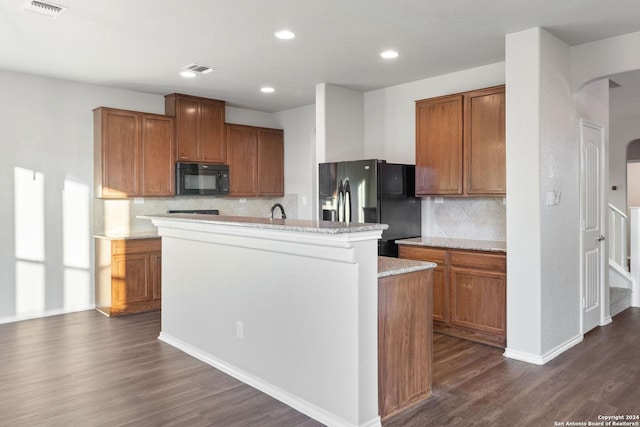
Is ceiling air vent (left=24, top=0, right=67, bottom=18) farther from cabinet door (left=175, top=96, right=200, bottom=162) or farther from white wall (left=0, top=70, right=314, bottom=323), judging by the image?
cabinet door (left=175, top=96, right=200, bottom=162)

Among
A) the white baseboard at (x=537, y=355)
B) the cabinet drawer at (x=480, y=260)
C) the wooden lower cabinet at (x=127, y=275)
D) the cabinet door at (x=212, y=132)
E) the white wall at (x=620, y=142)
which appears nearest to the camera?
the white baseboard at (x=537, y=355)

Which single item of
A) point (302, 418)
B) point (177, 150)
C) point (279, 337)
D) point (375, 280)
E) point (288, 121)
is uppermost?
point (288, 121)

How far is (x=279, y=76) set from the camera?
16.5 feet

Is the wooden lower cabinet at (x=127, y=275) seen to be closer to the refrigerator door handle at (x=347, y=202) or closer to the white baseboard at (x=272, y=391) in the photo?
the white baseboard at (x=272, y=391)

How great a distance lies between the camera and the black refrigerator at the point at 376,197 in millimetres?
4672

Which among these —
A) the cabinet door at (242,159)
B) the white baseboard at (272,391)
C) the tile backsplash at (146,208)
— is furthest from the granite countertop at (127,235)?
the white baseboard at (272,391)

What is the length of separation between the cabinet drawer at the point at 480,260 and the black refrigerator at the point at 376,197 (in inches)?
28.3

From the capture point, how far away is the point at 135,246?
17.1 ft

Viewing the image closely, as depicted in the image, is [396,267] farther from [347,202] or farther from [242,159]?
[242,159]

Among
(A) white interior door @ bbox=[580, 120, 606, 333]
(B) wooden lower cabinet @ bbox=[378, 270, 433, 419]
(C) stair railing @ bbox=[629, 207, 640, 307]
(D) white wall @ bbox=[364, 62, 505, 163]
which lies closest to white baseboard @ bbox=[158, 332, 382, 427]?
(B) wooden lower cabinet @ bbox=[378, 270, 433, 419]

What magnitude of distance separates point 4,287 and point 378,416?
426cm

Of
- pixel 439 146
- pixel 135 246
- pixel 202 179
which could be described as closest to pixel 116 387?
pixel 135 246

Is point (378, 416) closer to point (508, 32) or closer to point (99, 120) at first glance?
point (508, 32)

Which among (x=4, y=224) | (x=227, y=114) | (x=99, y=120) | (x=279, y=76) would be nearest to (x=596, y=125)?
(x=279, y=76)
